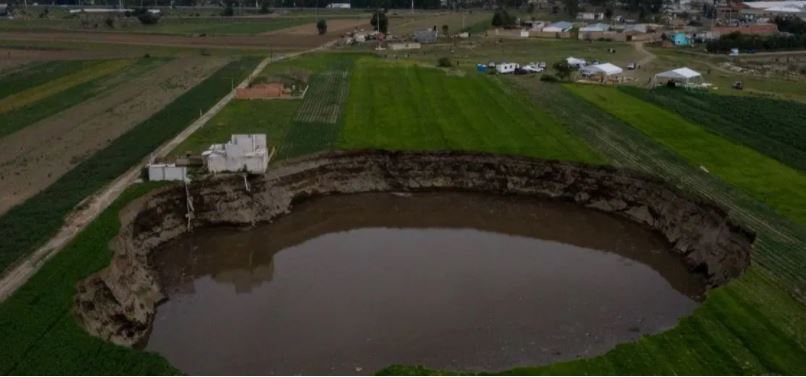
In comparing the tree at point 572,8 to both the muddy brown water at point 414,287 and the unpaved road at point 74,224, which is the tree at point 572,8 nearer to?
the unpaved road at point 74,224

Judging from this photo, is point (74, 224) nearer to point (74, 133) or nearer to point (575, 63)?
point (74, 133)

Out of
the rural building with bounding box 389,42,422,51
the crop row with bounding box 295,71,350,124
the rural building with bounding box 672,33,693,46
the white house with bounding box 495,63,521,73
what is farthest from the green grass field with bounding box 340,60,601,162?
the rural building with bounding box 672,33,693,46

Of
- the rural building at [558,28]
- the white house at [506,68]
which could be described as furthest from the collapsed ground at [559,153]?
the rural building at [558,28]

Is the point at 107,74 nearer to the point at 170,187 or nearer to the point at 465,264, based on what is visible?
the point at 170,187

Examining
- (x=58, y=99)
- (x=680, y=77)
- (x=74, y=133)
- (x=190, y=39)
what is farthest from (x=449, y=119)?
(x=190, y=39)

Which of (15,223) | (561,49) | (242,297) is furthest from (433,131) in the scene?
(561,49)
